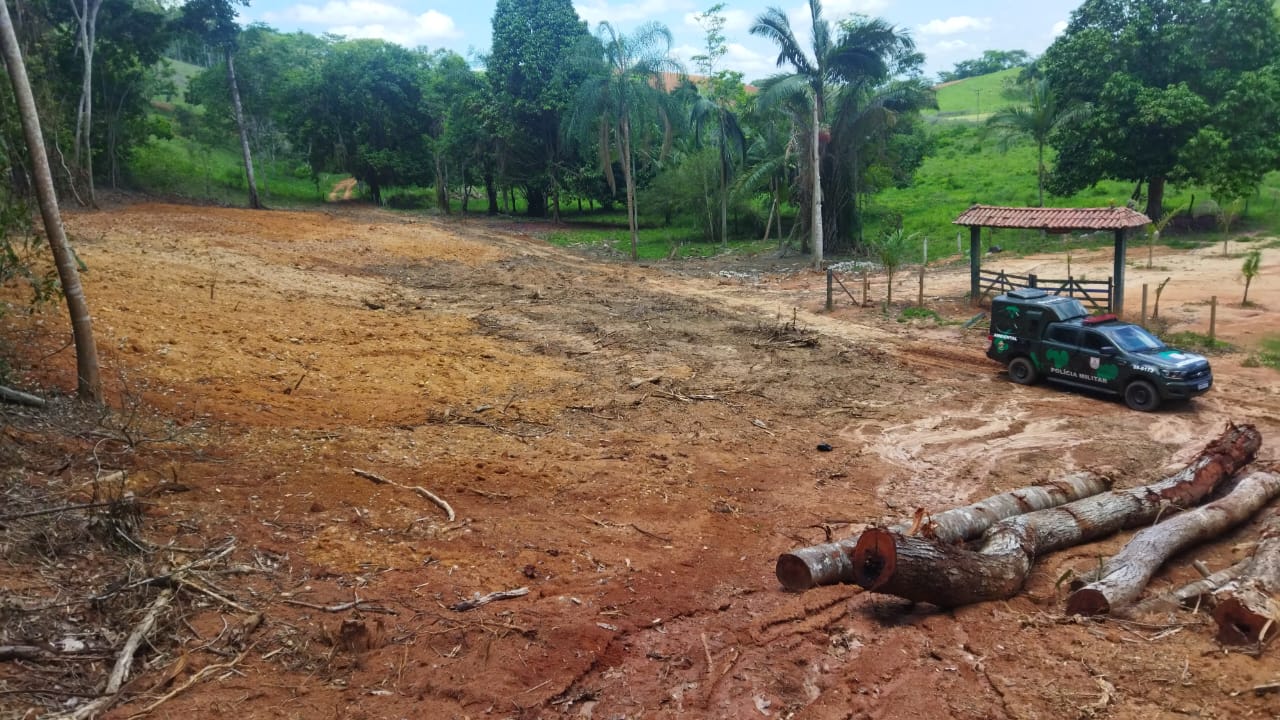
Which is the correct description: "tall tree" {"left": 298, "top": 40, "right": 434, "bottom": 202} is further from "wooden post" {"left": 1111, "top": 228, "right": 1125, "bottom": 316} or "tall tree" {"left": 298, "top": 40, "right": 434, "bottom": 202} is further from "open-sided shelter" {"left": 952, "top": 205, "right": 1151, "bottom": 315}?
"wooden post" {"left": 1111, "top": 228, "right": 1125, "bottom": 316}

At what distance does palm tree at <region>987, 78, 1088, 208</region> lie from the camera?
32.7 meters

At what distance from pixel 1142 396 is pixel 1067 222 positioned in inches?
309

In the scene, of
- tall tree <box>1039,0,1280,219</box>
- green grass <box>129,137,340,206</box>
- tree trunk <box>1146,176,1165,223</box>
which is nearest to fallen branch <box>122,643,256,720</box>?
tall tree <box>1039,0,1280,219</box>

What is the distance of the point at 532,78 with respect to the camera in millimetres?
46469

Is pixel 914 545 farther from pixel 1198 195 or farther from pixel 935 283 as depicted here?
pixel 1198 195

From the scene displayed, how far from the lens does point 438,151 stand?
49.8m

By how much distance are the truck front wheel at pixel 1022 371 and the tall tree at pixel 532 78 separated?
34.2m

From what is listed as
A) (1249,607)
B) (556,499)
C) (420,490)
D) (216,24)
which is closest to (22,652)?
(420,490)

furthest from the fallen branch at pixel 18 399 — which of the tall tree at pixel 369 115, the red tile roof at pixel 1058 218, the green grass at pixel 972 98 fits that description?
the green grass at pixel 972 98

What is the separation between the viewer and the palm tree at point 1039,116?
32.7 m

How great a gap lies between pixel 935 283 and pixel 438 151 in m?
33.2

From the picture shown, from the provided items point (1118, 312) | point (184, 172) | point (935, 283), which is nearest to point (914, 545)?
point (1118, 312)

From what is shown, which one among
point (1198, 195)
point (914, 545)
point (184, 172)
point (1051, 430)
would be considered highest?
point (184, 172)

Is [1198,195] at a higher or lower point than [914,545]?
higher
